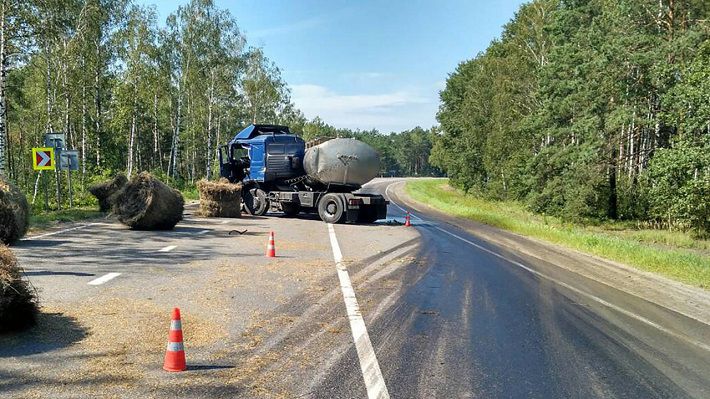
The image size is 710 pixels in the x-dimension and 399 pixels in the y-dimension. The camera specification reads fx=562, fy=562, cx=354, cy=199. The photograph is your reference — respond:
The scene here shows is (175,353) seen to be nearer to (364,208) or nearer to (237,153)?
(364,208)

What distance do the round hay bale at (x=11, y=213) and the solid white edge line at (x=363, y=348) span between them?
7432 mm

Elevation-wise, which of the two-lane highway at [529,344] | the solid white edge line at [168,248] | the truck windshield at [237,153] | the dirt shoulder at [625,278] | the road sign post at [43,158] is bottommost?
the dirt shoulder at [625,278]

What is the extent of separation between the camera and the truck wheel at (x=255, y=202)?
82.0 feet

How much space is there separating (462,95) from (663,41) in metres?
42.5

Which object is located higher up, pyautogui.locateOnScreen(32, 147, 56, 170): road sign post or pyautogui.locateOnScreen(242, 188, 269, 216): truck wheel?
pyautogui.locateOnScreen(32, 147, 56, 170): road sign post

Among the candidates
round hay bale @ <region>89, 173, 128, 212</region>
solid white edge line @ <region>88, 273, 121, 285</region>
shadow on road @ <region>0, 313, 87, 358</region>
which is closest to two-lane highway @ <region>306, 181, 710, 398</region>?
shadow on road @ <region>0, 313, 87, 358</region>

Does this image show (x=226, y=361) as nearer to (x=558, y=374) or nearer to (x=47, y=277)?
(x=558, y=374)

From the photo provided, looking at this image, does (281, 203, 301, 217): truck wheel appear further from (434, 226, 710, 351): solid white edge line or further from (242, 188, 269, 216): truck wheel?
(434, 226, 710, 351): solid white edge line

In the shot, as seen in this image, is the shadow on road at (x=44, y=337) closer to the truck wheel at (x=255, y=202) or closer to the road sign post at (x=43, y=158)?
the road sign post at (x=43, y=158)

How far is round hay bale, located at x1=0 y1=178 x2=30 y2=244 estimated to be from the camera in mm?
11836

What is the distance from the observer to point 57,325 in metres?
6.12

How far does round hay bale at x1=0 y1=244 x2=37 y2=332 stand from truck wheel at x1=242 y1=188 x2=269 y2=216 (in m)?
19.0

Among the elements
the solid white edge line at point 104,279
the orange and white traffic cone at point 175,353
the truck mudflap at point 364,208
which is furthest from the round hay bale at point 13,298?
the truck mudflap at point 364,208

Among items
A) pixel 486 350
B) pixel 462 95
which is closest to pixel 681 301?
pixel 486 350
